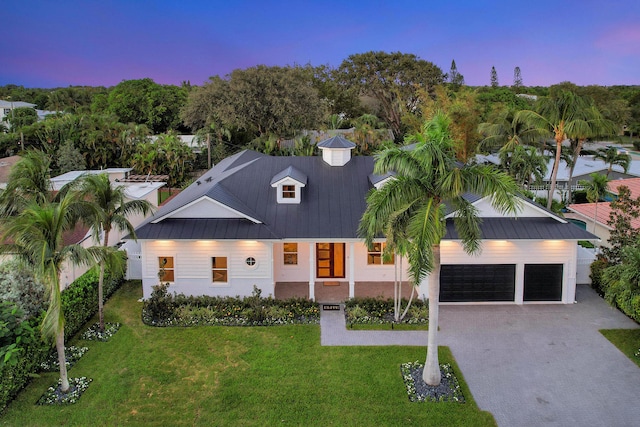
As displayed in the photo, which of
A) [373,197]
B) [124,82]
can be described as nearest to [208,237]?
[373,197]

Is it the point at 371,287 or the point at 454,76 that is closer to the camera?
the point at 371,287

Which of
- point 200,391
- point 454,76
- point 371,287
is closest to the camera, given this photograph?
point 200,391

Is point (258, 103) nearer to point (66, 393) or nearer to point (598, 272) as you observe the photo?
point (598, 272)

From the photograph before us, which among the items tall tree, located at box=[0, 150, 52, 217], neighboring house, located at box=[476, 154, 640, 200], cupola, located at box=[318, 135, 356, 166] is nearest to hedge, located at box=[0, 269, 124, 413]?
tall tree, located at box=[0, 150, 52, 217]

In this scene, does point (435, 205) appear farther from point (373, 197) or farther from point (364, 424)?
point (364, 424)

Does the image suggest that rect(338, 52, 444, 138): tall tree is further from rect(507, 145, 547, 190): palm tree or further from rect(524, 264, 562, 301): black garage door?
rect(524, 264, 562, 301): black garage door

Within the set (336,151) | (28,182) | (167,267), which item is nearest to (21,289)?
(28,182)
